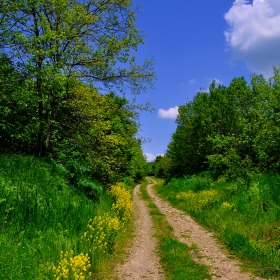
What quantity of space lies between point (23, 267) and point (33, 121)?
8.73 m

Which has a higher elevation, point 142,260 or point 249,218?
point 249,218

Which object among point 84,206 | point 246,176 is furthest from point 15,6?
point 246,176

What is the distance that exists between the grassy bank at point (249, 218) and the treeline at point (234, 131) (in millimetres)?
1454

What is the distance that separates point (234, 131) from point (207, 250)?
17.7 metres

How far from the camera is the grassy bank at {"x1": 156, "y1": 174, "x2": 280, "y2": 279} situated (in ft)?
26.2

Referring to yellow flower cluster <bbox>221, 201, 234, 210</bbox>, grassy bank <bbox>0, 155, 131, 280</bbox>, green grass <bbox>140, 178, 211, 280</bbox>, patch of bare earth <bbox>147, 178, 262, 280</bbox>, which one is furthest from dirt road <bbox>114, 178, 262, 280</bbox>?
yellow flower cluster <bbox>221, 201, 234, 210</bbox>

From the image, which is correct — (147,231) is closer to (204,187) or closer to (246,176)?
(246,176)

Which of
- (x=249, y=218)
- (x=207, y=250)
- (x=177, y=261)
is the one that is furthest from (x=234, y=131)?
(x=177, y=261)

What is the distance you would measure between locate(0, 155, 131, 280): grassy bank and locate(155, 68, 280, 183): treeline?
937cm

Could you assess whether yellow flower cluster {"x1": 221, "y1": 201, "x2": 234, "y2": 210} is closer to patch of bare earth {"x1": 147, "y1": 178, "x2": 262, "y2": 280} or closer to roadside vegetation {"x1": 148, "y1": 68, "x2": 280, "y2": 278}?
roadside vegetation {"x1": 148, "y1": 68, "x2": 280, "y2": 278}

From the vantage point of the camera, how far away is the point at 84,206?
10.1 metres

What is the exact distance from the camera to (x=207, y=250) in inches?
367

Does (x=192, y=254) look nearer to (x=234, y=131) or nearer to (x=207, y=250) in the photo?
(x=207, y=250)

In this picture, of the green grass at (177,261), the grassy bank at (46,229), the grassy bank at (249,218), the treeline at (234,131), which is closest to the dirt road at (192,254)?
the green grass at (177,261)
